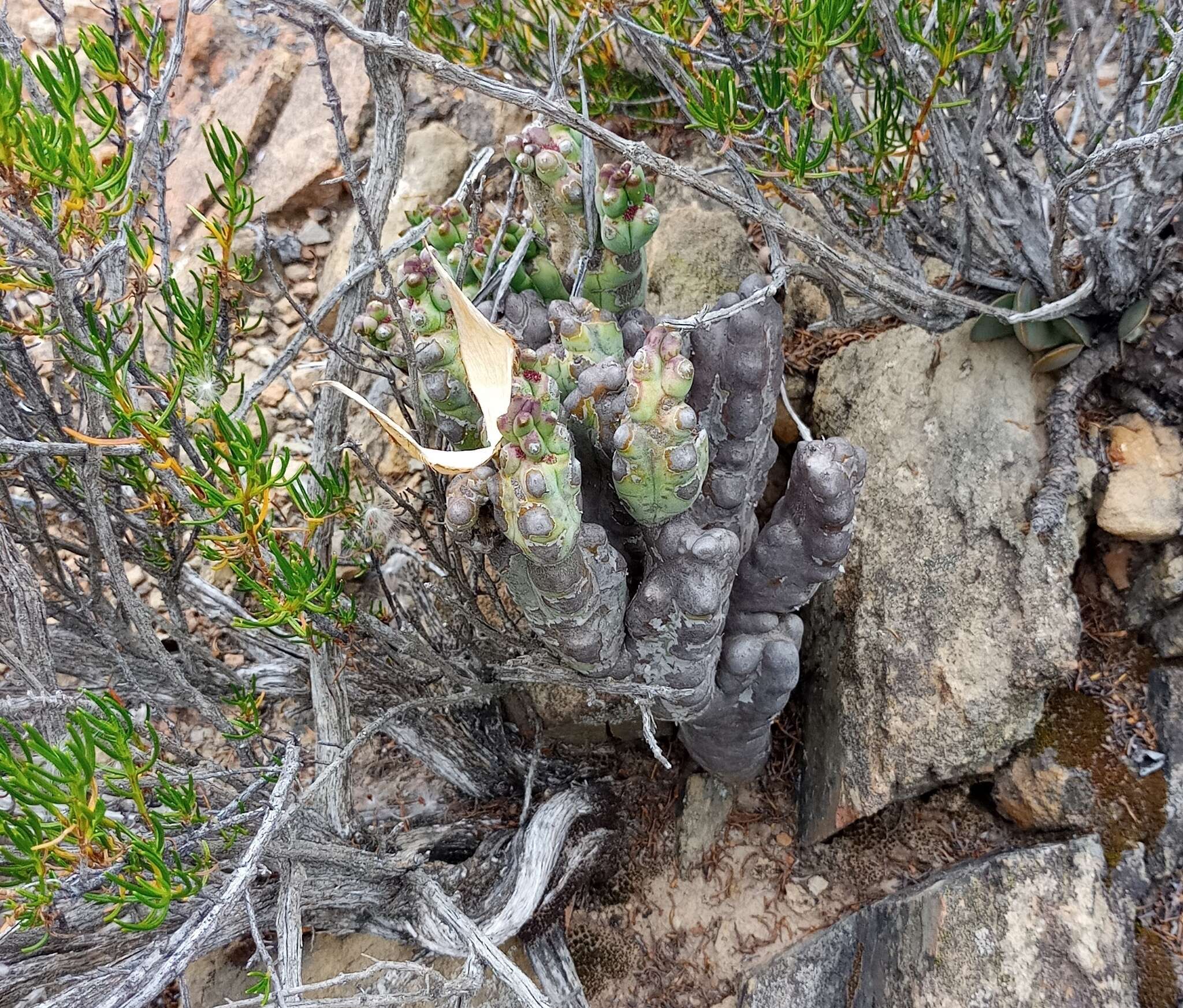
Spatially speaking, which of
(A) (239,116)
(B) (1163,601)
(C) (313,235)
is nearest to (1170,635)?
(B) (1163,601)

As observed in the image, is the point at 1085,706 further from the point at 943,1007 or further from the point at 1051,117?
the point at 1051,117

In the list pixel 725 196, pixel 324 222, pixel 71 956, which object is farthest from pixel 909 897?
pixel 324 222

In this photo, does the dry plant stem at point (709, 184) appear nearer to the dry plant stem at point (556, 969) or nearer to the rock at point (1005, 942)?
the rock at point (1005, 942)

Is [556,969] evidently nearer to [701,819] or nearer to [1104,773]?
[701,819]

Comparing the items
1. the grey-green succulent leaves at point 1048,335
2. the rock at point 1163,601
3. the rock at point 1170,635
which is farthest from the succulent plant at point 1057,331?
the rock at point 1170,635

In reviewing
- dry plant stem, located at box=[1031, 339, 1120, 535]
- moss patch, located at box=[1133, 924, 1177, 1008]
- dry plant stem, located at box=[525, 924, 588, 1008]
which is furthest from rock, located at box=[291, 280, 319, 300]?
moss patch, located at box=[1133, 924, 1177, 1008]

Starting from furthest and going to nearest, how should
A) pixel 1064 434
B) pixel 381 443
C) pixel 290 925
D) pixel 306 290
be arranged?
1. pixel 306 290
2. pixel 381 443
3. pixel 1064 434
4. pixel 290 925
